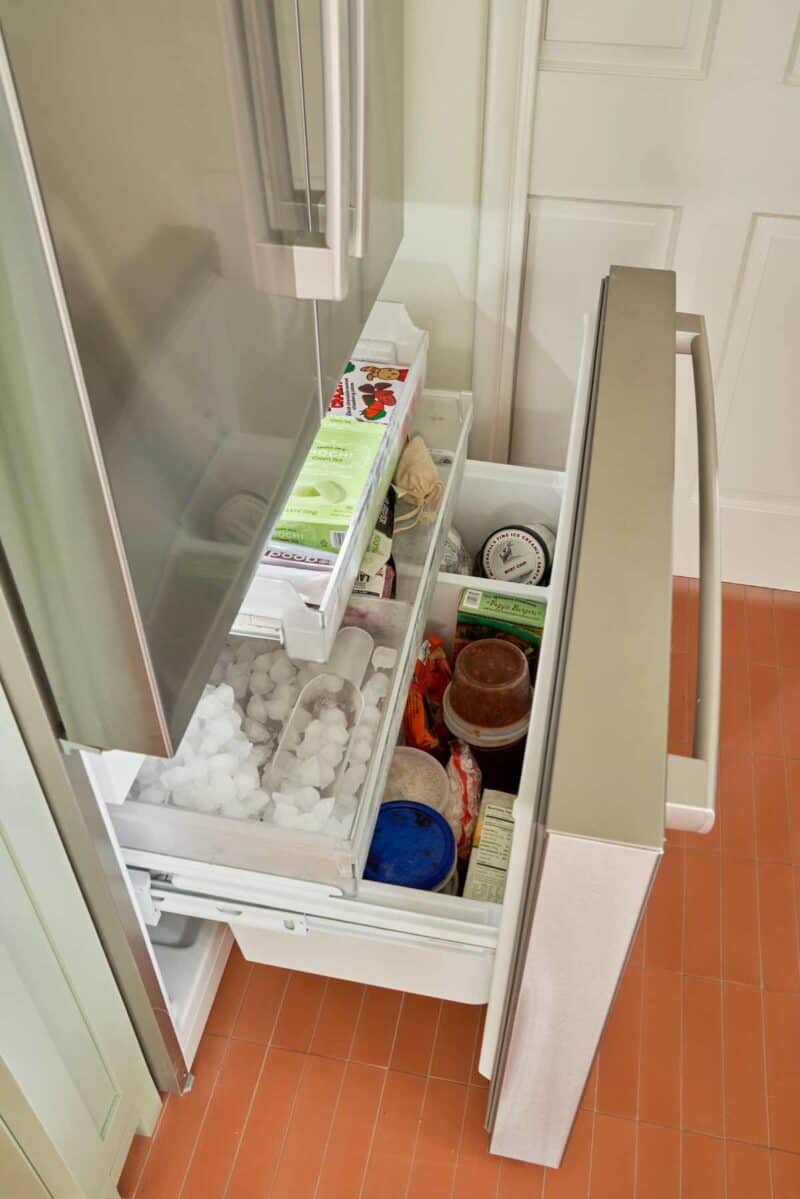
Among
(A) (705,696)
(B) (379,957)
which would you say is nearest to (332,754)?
(B) (379,957)

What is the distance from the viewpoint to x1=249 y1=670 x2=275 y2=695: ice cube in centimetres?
126

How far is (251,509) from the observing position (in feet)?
2.79

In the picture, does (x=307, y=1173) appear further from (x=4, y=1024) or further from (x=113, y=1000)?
(x=4, y=1024)

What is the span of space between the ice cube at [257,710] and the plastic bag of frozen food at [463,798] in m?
0.30

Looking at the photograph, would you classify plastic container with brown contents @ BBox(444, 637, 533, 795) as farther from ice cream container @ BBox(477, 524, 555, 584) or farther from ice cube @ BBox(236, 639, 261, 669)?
ice cube @ BBox(236, 639, 261, 669)

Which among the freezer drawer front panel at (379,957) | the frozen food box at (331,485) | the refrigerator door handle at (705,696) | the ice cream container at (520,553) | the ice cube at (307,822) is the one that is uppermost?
the refrigerator door handle at (705,696)

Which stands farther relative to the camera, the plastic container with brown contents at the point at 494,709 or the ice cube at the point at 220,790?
the plastic container with brown contents at the point at 494,709

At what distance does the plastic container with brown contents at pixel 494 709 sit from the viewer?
1434 millimetres

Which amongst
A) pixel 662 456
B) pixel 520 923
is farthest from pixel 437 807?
pixel 662 456

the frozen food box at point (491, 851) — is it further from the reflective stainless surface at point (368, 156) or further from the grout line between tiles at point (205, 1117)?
the reflective stainless surface at point (368, 156)

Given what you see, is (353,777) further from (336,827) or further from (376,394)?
(376,394)

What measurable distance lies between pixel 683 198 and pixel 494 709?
2.76 ft

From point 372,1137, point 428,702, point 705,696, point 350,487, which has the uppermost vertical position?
point 705,696

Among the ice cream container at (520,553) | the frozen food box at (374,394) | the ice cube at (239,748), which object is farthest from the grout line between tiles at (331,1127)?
the frozen food box at (374,394)
